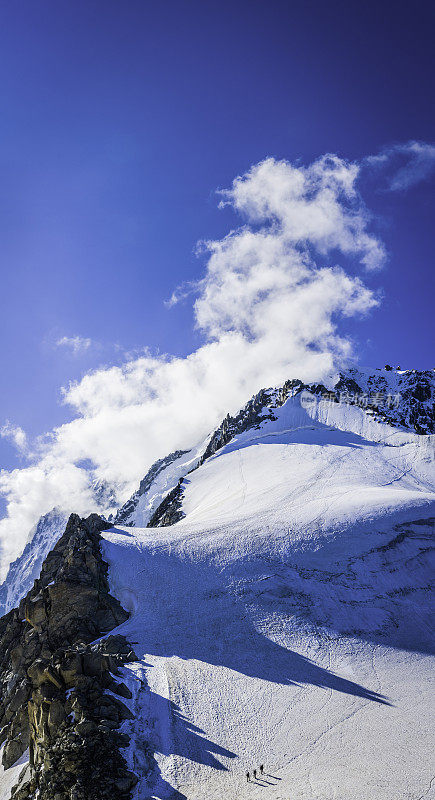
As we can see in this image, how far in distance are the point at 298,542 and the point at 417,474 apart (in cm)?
3260

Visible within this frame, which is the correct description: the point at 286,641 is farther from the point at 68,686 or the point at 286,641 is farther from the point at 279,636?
the point at 68,686

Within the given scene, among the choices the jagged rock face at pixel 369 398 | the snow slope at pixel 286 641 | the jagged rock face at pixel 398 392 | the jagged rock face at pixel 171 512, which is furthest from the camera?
the jagged rock face at pixel 398 392

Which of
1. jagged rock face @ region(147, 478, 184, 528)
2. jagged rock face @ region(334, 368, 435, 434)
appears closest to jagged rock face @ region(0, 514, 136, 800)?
jagged rock face @ region(147, 478, 184, 528)

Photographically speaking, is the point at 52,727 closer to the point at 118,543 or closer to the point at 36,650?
A: the point at 36,650

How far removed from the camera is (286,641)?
3206cm

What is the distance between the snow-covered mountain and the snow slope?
109 millimetres

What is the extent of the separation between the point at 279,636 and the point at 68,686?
15.7 metres

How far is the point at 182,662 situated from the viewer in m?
29.2

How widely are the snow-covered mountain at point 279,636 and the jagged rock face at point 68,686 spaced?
15.1 inches

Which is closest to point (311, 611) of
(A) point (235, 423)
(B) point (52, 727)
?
(B) point (52, 727)

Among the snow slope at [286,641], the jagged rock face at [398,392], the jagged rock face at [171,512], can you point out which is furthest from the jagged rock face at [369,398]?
the snow slope at [286,641]

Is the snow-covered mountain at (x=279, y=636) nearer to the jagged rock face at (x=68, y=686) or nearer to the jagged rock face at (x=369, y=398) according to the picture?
the jagged rock face at (x=68, y=686)

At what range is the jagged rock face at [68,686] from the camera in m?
19.5

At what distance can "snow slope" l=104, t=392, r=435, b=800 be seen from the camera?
20.9 m
